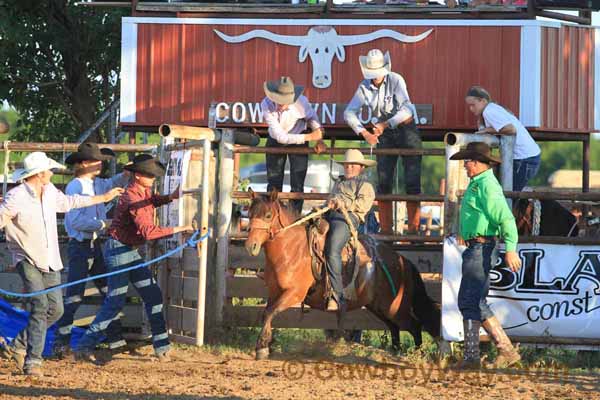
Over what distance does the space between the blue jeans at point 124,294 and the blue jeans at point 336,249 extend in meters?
1.71

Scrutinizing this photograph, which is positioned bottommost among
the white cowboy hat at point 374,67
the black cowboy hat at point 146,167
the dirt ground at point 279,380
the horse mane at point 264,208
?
the dirt ground at point 279,380

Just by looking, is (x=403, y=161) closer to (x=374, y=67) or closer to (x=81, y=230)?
(x=374, y=67)

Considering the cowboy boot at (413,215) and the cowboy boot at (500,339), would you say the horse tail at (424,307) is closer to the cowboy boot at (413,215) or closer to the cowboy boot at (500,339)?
the cowboy boot at (413,215)

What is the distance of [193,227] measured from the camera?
11.0m

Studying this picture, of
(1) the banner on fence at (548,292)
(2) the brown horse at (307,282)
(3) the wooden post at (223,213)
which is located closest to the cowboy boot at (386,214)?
(2) the brown horse at (307,282)

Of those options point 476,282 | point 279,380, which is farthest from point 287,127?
point 279,380

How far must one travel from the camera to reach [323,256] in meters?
11.4

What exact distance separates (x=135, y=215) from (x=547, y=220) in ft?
15.3

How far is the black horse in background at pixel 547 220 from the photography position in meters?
12.3

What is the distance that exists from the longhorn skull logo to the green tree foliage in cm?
414

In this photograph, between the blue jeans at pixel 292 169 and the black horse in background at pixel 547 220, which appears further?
the blue jeans at pixel 292 169

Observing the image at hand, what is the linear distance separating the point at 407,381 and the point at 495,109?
3374 mm

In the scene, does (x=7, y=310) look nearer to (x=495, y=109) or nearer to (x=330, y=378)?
(x=330, y=378)

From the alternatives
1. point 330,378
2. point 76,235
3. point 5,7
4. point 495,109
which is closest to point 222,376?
point 330,378
